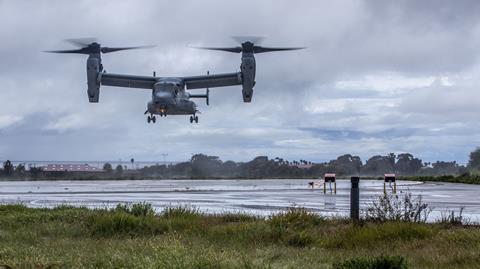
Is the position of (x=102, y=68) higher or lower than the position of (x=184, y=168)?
higher

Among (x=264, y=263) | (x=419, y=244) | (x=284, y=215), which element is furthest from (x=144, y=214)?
(x=264, y=263)

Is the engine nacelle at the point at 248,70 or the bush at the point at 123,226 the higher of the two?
the engine nacelle at the point at 248,70

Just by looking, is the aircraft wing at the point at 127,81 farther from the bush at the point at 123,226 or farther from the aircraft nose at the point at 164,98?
the bush at the point at 123,226

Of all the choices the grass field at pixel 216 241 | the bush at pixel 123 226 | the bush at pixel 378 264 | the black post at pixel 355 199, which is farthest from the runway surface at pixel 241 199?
the bush at pixel 378 264

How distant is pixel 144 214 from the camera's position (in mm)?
18469

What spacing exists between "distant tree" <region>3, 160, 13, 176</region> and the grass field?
5488cm

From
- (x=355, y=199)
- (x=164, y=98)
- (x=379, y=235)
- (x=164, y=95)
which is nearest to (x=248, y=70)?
(x=164, y=95)

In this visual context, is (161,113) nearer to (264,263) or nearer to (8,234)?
(8,234)

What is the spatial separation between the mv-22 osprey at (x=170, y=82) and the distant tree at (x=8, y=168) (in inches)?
733

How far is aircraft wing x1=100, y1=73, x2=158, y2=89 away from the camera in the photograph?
5866 centimetres

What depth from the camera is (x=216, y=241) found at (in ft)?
47.6

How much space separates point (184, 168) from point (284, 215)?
67.9 meters

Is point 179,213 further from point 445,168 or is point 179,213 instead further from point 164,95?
point 445,168

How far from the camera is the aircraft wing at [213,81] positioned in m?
57.5
